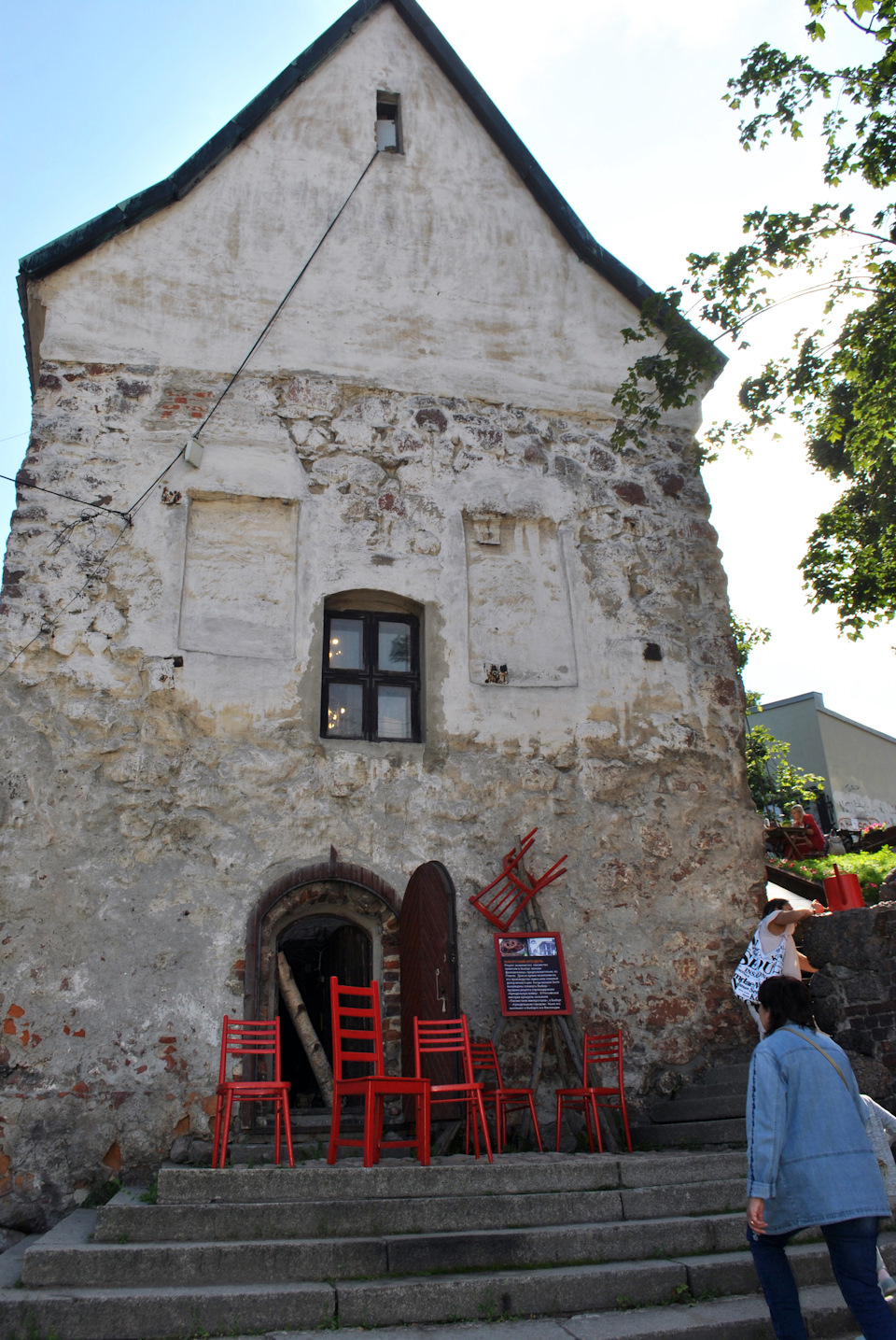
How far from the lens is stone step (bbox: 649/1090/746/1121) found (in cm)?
617

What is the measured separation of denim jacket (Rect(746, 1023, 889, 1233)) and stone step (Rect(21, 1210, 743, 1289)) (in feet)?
4.61

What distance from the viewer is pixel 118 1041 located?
583 centimetres

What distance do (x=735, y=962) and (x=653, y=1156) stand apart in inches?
82.7

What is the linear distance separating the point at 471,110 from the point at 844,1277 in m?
9.55

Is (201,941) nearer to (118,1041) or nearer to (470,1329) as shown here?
(118,1041)

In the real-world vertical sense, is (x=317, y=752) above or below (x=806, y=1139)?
above

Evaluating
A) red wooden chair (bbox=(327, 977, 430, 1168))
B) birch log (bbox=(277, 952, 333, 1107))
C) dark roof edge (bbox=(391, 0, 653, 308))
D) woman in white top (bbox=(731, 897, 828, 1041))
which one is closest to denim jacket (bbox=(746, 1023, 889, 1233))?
red wooden chair (bbox=(327, 977, 430, 1168))

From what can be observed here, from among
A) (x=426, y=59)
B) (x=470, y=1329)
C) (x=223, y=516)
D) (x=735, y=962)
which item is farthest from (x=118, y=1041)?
(x=426, y=59)

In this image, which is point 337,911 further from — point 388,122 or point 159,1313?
point 388,122

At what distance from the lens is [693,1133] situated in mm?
5906

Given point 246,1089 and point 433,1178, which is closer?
point 433,1178

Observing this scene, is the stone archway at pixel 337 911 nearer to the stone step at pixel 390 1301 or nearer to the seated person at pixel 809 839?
the stone step at pixel 390 1301

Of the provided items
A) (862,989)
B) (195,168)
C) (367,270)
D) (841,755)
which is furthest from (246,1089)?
(841,755)

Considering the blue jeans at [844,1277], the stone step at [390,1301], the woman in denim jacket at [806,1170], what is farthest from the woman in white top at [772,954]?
the blue jeans at [844,1277]
